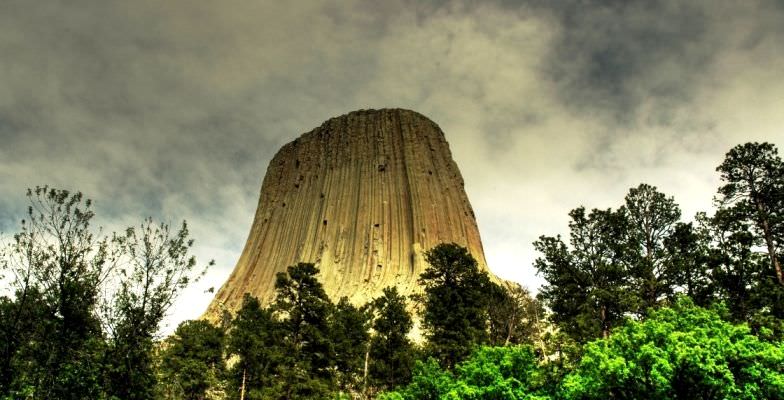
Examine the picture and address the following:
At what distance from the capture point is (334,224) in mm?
67750

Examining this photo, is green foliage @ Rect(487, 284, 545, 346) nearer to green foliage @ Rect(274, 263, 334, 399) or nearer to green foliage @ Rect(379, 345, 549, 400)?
green foliage @ Rect(379, 345, 549, 400)

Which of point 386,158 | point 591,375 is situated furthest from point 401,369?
point 386,158

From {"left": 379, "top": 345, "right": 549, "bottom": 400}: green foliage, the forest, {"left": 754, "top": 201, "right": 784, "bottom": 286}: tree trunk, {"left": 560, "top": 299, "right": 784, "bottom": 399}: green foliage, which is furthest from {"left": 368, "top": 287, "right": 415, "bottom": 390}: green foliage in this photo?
{"left": 754, "top": 201, "right": 784, "bottom": 286}: tree trunk

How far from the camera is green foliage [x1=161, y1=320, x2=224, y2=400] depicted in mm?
29109

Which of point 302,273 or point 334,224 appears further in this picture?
point 334,224

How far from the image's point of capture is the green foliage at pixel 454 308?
2453 centimetres

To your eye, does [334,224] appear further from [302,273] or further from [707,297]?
[707,297]

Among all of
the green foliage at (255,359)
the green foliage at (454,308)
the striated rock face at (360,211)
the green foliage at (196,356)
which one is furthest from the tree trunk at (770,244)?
the striated rock face at (360,211)

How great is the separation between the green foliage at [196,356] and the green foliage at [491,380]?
47.5ft

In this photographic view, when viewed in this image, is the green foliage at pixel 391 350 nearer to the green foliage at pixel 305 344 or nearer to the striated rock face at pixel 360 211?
the green foliage at pixel 305 344

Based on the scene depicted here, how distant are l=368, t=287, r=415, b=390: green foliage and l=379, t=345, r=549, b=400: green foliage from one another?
747 cm

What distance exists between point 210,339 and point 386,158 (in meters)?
43.0

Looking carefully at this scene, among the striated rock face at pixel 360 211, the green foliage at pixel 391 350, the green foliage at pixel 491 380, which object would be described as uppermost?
the striated rock face at pixel 360 211

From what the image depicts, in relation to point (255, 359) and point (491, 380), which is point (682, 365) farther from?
point (255, 359)
